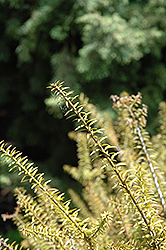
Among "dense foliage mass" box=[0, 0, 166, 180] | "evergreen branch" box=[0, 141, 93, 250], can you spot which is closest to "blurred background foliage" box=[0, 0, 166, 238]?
"dense foliage mass" box=[0, 0, 166, 180]

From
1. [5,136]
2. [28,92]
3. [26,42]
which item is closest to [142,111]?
[26,42]

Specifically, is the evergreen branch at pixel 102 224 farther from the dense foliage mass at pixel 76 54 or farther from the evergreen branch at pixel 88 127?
the dense foliage mass at pixel 76 54

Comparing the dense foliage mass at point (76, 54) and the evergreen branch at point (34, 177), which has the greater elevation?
the dense foliage mass at point (76, 54)

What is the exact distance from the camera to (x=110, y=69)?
158cm

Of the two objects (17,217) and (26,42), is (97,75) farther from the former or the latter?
(17,217)

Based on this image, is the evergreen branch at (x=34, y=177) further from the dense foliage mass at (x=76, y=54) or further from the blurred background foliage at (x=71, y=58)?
the dense foliage mass at (x=76, y=54)

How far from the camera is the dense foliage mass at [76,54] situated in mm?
1370

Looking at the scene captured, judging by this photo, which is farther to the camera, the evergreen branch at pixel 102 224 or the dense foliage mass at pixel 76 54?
the dense foliage mass at pixel 76 54

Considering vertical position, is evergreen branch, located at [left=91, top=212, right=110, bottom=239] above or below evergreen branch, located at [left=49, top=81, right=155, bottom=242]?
below

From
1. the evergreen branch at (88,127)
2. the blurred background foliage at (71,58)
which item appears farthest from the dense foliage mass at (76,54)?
the evergreen branch at (88,127)

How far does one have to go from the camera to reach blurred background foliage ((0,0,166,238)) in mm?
1373

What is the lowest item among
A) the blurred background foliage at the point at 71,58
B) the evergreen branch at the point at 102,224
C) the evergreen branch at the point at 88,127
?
the evergreen branch at the point at 102,224

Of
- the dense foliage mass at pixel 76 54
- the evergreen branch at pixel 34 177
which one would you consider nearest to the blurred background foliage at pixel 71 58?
the dense foliage mass at pixel 76 54

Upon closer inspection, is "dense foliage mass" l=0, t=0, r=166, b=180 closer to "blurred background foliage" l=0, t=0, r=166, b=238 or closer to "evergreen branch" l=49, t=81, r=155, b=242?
"blurred background foliage" l=0, t=0, r=166, b=238
